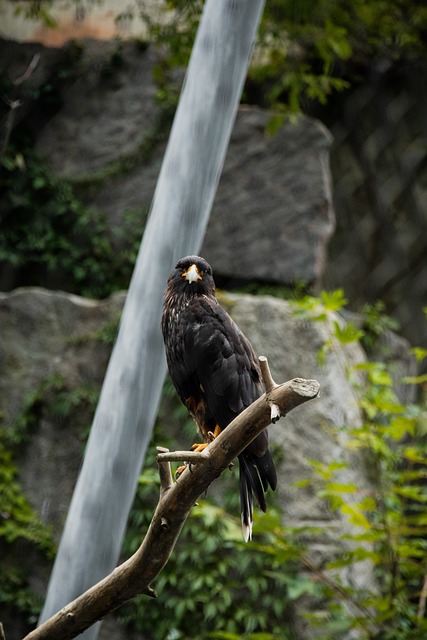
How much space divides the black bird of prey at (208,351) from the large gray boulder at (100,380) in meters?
1.62

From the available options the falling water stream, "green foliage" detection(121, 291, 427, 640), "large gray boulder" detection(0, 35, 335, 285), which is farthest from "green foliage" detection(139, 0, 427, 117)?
the falling water stream

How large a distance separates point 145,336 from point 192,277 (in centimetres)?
38

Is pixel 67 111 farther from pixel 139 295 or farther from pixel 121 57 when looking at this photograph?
pixel 139 295

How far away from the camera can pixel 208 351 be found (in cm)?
176

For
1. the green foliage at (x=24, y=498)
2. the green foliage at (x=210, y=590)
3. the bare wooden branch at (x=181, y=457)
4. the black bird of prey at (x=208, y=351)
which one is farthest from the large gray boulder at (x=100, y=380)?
the bare wooden branch at (x=181, y=457)

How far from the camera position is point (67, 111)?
5.01 meters

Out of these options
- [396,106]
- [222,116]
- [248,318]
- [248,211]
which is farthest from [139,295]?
[396,106]

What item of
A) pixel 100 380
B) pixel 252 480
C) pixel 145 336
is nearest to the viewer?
pixel 252 480

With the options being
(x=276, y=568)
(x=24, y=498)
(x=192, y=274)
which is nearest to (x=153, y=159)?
(x=24, y=498)

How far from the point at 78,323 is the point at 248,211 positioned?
1.15m

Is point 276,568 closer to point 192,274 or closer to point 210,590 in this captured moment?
point 210,590

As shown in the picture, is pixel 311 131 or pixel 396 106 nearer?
pixel 311 131

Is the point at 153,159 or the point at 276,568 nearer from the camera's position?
the point at 276,568

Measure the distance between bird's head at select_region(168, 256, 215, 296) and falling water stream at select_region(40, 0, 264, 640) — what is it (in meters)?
0.26
